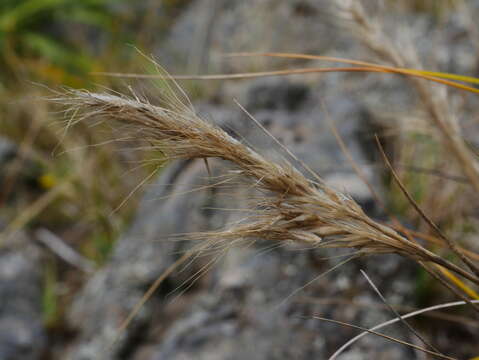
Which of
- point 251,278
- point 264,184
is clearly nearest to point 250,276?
point 251,278

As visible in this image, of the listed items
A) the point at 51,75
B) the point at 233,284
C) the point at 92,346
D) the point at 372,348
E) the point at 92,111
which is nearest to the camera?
the point at 92,111

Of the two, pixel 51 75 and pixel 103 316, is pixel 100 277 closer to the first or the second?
pixel 103 316

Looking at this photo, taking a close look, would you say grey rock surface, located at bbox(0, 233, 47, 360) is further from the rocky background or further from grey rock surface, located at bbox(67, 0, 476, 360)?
grey rock surface, located at bbox(67, 0, 476, 360)

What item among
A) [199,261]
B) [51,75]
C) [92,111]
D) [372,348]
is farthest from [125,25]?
[92,111]

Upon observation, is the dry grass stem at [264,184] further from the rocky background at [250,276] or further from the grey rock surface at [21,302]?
the grey rock surface at [21,302]

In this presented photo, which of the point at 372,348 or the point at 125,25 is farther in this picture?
the point at 125,25

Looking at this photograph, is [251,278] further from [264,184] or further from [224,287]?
[264,184]

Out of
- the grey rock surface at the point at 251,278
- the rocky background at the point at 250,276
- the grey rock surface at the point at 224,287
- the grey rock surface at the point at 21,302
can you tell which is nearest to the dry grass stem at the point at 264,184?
the rocky background at the point at 250,276

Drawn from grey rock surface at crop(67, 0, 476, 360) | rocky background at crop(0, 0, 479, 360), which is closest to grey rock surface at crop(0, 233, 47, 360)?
rocky background at crop(0, 0, 479, 360)
